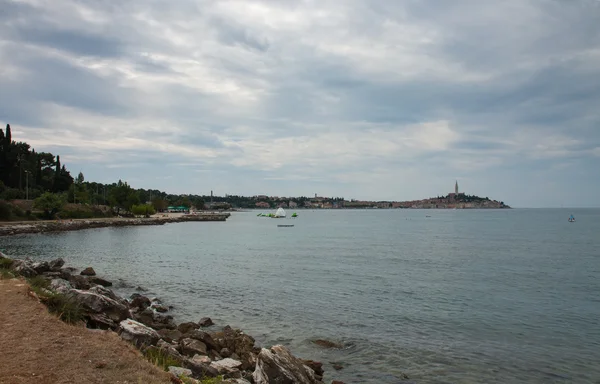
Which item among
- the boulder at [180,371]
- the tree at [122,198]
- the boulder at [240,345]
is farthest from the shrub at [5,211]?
the boulder at [180,371]

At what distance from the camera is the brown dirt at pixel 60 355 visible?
297 inches

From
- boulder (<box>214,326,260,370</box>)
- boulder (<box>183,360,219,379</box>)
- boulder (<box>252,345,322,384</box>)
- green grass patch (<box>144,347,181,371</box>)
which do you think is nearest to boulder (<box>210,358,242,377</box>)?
boulder (<box>183,360,219,379</box>)

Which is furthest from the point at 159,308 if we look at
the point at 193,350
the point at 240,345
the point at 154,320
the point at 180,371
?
the point at 180,371

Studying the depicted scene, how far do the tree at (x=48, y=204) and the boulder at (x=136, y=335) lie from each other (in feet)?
293

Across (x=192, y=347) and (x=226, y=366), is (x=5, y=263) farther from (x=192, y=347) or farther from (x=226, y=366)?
(x=226, y=366)

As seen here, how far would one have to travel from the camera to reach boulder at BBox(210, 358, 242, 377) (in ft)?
36.9

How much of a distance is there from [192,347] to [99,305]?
3.09m

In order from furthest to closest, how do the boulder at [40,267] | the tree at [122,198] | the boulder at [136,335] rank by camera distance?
1. the tree at [122,198]
2. the boulder at [40,267]
3. the boulder at [136,335]

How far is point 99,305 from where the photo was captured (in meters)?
12.8

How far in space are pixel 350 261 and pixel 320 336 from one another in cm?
2418

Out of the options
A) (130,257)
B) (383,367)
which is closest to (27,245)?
(130,257)

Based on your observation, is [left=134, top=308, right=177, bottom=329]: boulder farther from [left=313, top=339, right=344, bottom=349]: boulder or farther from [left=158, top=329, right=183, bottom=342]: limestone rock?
[left=313, top=339, right=344, bottom=349]: boulder

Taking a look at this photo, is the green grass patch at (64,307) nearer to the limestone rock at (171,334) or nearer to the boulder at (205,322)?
the limestone rock at (171,334)

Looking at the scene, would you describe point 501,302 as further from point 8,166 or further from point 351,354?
point 8,166
